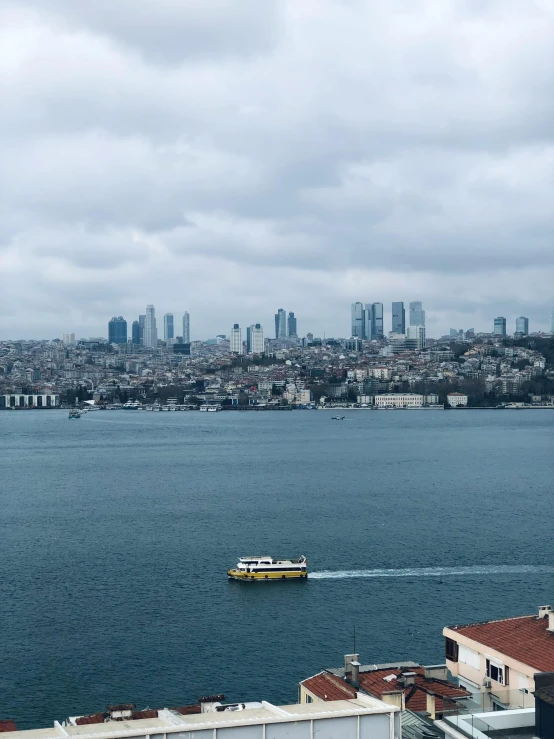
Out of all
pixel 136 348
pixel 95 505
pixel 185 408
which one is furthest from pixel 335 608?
pixel 136 348

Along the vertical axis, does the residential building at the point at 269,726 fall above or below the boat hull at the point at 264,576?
above

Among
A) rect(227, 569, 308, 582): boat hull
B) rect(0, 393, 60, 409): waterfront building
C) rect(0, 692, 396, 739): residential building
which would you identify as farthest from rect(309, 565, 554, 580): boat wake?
rect(0, 393, 60, 409): waterfront building

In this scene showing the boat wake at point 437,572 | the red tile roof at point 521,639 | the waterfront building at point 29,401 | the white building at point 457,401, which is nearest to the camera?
the red tile roof at point 521,639

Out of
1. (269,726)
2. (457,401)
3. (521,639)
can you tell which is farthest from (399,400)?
(269,726)

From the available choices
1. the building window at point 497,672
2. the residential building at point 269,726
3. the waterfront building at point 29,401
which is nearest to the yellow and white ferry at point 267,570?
the building window at point 497,672

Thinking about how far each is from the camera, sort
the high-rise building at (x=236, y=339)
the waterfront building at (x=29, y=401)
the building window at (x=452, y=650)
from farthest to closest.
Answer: the high-rise building at (x=236, y=339)
the waterfront building at (x=29, y=401)
the building window at (x=452, y=650)

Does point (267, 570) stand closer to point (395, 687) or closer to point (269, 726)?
point (395, 687)

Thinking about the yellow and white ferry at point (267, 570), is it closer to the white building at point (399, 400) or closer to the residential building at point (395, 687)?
the residential building at point (395, 687)
